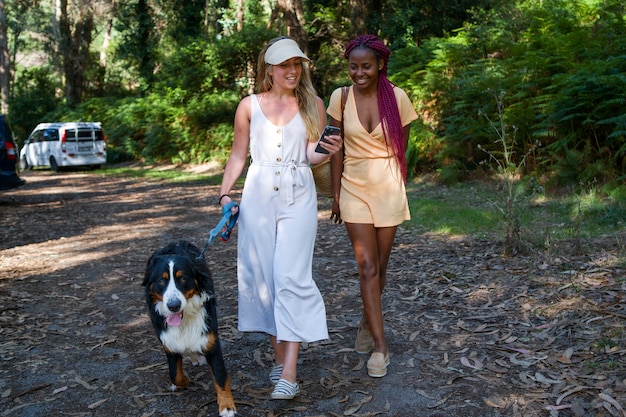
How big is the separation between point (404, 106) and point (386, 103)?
0.19m

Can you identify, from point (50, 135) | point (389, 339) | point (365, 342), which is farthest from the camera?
point (50, 135)

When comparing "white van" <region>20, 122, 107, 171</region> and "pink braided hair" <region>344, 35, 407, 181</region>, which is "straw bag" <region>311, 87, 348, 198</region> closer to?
"pink braided hair" <region>344, 35, 407, 181</region>

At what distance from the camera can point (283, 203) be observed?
428 cm

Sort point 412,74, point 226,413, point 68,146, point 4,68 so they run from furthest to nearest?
point 4,68 → point 68,146 → point 412,74 → point 226,413

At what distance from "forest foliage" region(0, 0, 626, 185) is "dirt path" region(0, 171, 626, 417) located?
1.59 meters

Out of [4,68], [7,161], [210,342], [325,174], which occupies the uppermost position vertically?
[4,68]

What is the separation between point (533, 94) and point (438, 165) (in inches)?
111

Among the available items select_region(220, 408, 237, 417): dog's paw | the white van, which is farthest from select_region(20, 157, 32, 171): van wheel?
select_region(220, 408, 237, 417): dog's paw

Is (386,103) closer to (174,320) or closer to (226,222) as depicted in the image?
(226,222)

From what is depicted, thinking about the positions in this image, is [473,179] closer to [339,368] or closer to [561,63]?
[561,63]

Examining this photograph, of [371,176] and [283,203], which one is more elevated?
[371,176]

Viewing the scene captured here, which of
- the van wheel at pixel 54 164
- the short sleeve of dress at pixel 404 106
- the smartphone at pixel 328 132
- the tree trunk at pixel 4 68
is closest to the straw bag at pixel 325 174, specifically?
the short sleeve of dress at pixel 404 106

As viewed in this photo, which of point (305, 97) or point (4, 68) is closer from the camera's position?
point (305, 97)

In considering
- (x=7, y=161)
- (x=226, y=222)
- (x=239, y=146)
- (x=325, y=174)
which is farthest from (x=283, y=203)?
(x=7, y=161)
